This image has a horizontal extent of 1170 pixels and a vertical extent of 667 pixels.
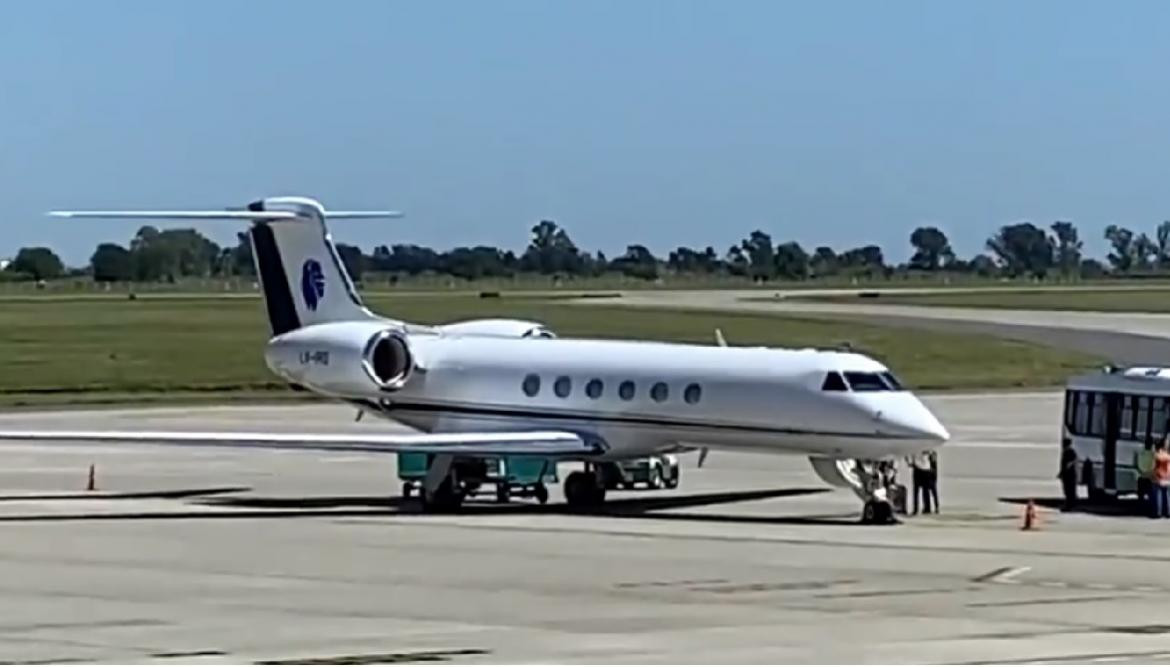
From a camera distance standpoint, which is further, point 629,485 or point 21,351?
point 21,351

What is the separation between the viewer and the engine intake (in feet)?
142

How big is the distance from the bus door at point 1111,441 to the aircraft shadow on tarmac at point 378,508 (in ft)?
16.0

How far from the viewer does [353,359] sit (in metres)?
43.2

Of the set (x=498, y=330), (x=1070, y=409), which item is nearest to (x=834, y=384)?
(x=1070, y=409)

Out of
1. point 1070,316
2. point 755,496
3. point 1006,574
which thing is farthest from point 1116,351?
point 1006,574

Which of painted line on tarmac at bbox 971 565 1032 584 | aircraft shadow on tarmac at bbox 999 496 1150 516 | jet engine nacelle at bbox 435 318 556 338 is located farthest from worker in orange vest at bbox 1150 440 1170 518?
jet engine nacelle at bbox 435 318 556 338

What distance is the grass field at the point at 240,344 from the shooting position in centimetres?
8369

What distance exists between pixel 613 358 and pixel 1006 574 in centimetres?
1293

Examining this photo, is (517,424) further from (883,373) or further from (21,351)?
(21,351)

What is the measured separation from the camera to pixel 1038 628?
24000 millimetres

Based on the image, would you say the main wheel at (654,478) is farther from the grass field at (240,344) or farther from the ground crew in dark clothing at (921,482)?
the grass field at (240,344)

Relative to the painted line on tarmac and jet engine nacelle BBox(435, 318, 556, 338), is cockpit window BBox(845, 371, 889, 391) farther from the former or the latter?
the painted line on tarmac

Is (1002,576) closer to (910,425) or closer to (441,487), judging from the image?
(910,425)

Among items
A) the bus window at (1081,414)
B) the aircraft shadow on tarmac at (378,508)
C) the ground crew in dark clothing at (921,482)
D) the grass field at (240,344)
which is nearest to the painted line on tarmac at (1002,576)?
the aircraft shadow on tarmac at (378,508)
